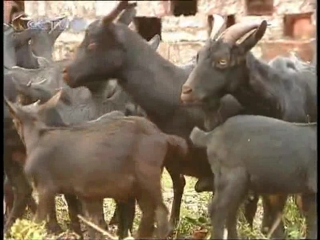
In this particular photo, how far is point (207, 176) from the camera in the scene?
201 cm

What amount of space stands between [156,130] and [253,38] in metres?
0.30

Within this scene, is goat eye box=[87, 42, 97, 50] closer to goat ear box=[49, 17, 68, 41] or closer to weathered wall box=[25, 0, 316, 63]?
weathered wall box=[25, 0, 316, 63]

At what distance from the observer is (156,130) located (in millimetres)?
1863

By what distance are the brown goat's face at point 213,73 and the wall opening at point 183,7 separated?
7.89ft

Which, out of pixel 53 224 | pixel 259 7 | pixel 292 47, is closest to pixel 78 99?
pixel 53 224

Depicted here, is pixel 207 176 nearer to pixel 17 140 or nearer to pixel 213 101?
pixel 213 101

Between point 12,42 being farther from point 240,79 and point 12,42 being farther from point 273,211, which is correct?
point 273,211

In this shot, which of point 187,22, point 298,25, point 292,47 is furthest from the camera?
point 298,25

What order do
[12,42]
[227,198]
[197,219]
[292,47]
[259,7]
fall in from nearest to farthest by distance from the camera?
[227,198] < [12,42] < [197,219] < [292,47] < [259,7]

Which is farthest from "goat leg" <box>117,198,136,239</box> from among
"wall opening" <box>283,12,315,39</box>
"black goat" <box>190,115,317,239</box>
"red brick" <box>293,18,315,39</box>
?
"red brick" <box>293,18,315,39</box>

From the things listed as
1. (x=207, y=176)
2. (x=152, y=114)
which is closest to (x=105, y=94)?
(x=152, y=114)

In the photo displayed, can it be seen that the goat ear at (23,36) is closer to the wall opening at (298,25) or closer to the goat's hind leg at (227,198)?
the goat's hind leg at (227,198)

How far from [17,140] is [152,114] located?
35 cm

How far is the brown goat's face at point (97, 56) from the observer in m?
1.87
